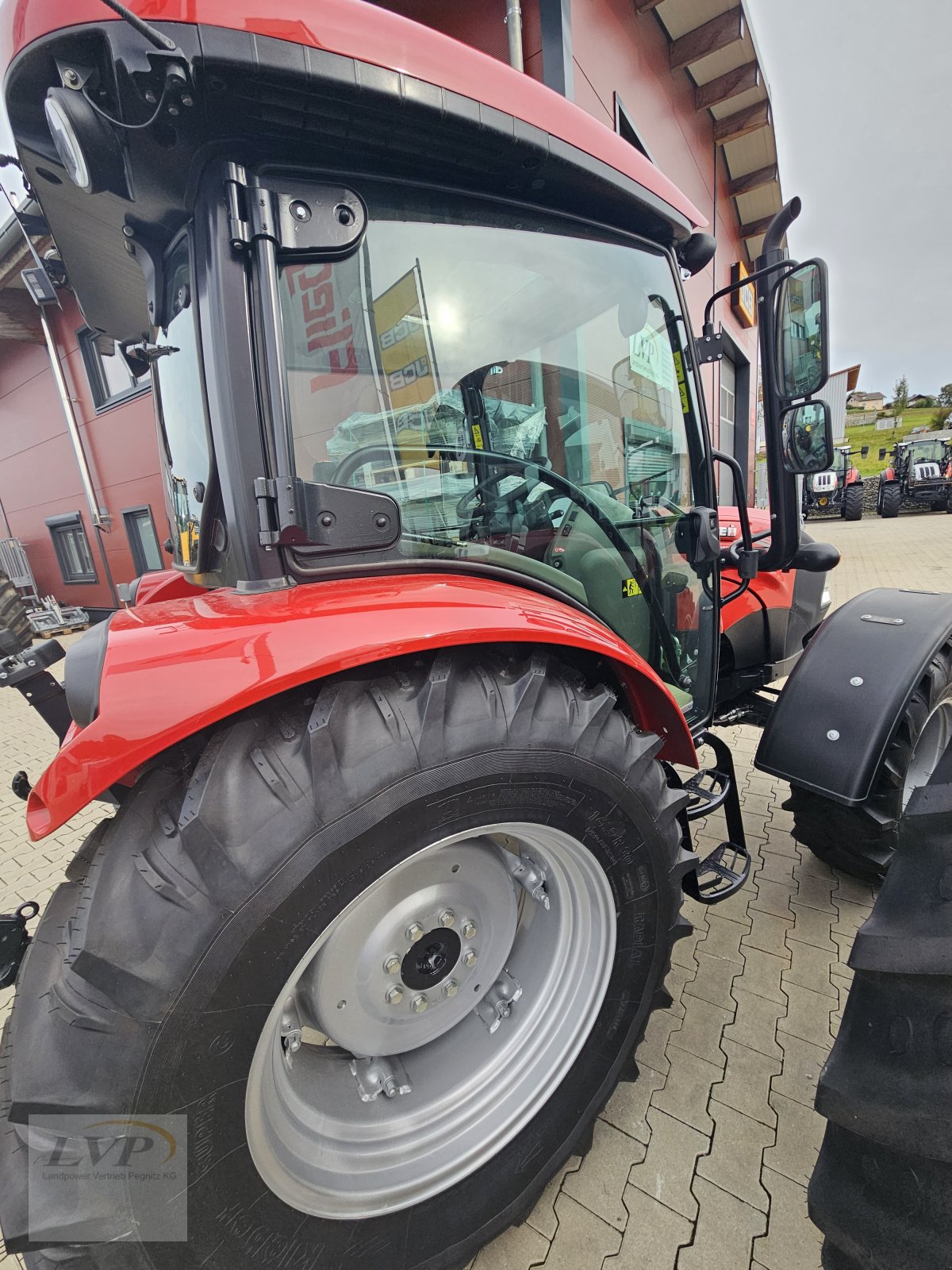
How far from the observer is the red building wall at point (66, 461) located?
8609mm

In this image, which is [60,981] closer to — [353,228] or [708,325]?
[353,228]

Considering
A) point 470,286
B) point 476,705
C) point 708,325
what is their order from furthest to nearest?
point 708,325 → point 470,286 → point 476,705

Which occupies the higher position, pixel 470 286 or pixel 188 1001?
pixel 470 286

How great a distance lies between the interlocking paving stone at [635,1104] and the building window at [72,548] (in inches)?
454

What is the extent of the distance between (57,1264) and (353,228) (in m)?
1.74

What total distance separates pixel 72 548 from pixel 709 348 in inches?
478

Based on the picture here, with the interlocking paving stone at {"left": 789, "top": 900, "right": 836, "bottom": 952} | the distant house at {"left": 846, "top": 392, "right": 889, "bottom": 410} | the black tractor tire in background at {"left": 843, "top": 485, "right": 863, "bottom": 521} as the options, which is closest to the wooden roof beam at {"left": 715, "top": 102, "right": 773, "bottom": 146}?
the interlocking paving stone at {"left": 789, "top": 900, "right": 836, "bottom": 952}

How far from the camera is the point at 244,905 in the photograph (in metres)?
0.86

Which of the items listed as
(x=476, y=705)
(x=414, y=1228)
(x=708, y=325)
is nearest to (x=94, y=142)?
(x=476, y=705)

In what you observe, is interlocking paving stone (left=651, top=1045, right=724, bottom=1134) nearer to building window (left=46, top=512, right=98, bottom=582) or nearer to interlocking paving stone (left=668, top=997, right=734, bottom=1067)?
interlocking paving stone (left=668, top=997, right=734, bottom=1067)

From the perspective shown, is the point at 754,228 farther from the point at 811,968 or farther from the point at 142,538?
the point at 811,968

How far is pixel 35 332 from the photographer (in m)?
9.13

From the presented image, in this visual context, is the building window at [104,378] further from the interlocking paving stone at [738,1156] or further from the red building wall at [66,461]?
the interlocking paving stone at [738,1156]

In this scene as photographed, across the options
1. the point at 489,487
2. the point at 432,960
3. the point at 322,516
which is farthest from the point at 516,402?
the point at 432,960
